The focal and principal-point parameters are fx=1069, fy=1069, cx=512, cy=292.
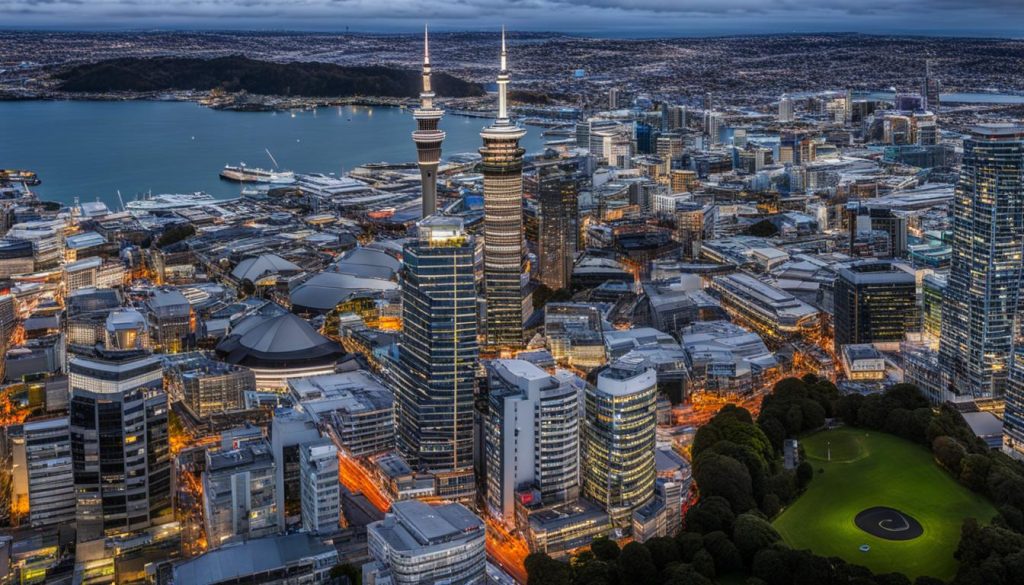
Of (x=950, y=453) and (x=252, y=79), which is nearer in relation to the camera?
(x=950, y=453)

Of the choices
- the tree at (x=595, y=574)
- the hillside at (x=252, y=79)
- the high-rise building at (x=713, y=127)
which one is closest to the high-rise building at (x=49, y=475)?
the tree at (x=595, y=574)

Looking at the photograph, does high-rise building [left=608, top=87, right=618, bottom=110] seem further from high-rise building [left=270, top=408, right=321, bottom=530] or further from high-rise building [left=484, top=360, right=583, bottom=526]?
high-rise building [left=270, top=408, right=321, bottom=530]

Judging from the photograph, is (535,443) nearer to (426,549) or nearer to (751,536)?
(751,536)

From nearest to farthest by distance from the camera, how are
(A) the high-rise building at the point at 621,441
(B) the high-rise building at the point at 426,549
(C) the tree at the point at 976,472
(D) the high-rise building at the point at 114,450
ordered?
(B) the high-rise building at the point at 426,549 < (D) the high-rise building at the point at 114,450 < (A) the high-rise building at the point at 621,441 < (C) the tree at the point at 976,472

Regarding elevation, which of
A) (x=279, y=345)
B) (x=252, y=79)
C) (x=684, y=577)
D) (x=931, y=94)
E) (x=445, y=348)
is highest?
(x=252, y=79)

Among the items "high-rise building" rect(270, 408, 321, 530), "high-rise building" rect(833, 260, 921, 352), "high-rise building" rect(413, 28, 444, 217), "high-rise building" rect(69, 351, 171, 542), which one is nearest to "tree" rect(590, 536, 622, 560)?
"high-rise building" rect(270, 408, 321, 530)

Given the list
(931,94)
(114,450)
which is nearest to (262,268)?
(114,450)

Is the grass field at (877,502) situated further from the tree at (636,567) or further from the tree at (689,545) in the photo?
the tree at (636,567)
